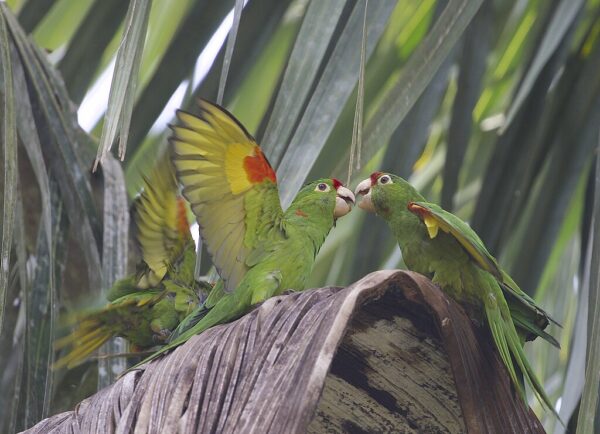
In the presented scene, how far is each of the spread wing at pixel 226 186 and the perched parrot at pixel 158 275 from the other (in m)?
0.44

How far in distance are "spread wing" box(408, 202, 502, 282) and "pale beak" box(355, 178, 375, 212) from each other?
0.37 meters

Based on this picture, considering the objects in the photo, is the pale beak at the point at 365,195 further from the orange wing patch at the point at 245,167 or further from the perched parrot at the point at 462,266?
the orange wing patch at the point at 245,167

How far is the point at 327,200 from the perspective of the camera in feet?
8.75

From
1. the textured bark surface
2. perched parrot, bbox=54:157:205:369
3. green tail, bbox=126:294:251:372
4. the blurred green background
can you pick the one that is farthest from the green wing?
perched parrot, bbox=54:157:205:369

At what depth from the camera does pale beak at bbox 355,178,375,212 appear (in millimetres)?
2516

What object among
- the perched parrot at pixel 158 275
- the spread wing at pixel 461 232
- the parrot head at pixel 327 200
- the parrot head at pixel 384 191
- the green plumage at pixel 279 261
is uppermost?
the spread wing at pixel 461 232

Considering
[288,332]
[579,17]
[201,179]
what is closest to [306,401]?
[288,332]

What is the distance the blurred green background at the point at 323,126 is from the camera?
2.07 meters

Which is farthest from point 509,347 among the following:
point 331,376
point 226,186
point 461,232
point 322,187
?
point 322,187

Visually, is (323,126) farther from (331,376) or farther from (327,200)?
Result: (327,200)

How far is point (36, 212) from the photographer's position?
272cm

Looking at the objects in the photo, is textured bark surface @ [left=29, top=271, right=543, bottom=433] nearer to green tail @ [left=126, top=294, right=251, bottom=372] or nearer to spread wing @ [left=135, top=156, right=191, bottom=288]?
green tail @ [left=126, top=294, right=251, bottom=372]

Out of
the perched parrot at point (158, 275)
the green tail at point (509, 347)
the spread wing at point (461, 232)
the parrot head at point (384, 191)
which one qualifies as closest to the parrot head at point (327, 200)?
the parrot head at point (384, 191)

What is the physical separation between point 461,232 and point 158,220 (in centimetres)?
127
